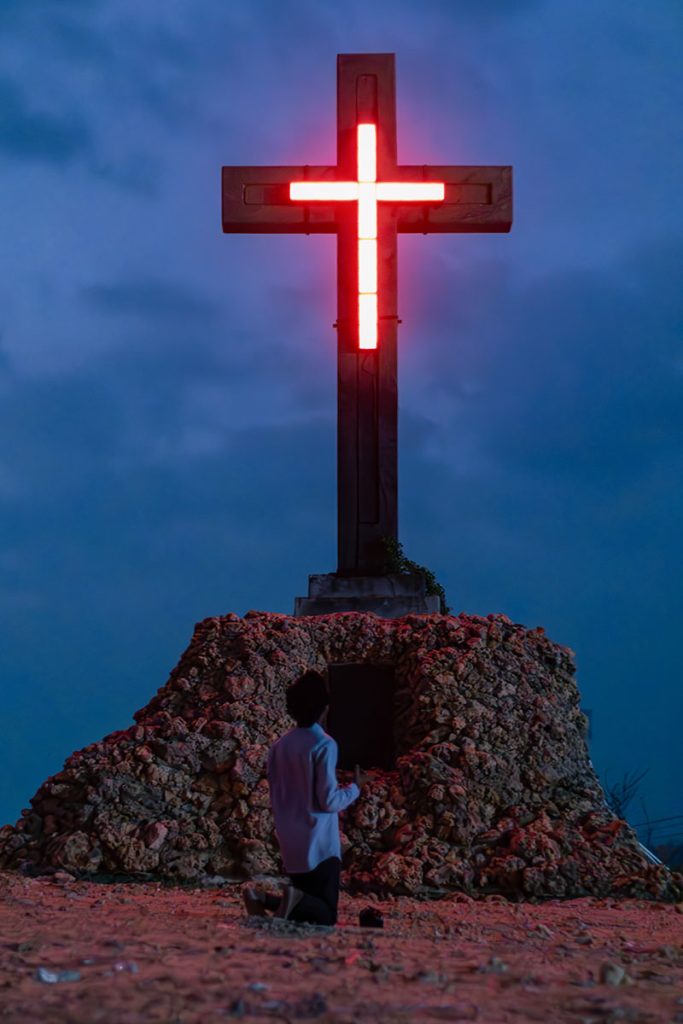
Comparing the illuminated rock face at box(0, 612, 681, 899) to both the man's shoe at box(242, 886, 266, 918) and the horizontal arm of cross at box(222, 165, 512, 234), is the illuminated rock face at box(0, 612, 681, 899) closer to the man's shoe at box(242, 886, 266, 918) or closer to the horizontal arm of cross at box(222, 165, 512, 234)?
the man's shoe at box(242, 886, 266, 918)

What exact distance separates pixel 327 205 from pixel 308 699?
24.9ft

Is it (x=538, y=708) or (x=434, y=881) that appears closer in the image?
(x=434, y=881)

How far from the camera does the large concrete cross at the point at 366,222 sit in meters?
11.6

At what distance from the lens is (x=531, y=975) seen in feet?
14.6

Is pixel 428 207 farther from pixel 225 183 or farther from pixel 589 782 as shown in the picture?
pixel 589 782

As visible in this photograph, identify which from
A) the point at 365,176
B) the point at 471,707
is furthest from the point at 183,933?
the point at 365,176

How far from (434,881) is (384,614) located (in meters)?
3.34

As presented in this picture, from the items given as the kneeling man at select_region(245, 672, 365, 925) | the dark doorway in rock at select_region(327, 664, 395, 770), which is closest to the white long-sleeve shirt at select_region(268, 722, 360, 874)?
the kneeling man at select_region(245, 672, 365, 925)

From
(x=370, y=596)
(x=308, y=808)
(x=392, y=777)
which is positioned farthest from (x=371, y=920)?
(x=370, y=596)

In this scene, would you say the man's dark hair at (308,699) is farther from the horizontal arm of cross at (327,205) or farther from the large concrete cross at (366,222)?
the horizontal arm of cross at (327,205)

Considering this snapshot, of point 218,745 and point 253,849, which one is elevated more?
point 218,745

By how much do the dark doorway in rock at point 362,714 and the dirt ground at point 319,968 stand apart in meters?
2.49

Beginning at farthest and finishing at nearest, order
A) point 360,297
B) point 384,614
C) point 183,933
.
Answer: point 360,297, point 384,614, point 183,933

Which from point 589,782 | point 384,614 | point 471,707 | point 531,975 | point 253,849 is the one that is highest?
point 384,614
